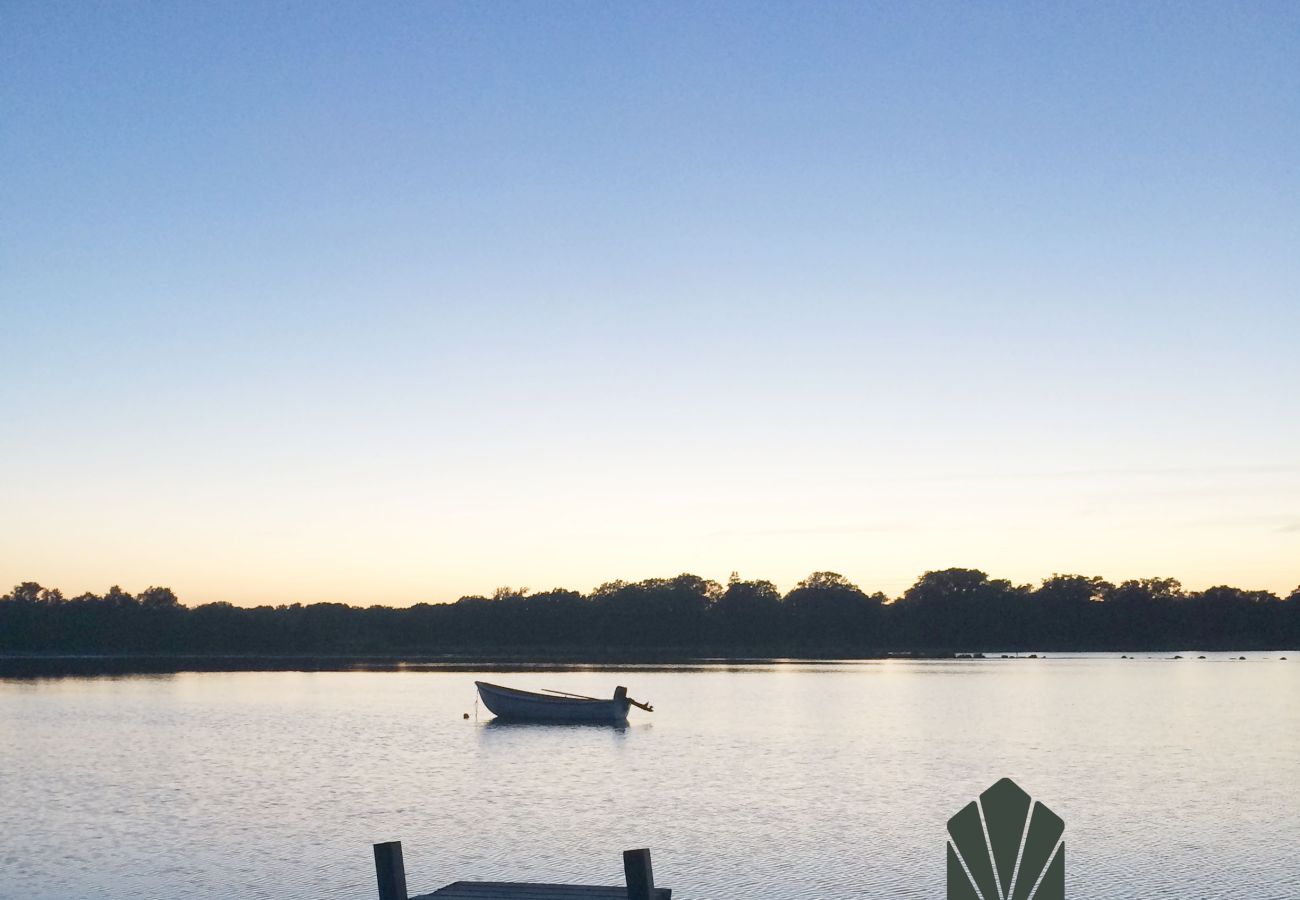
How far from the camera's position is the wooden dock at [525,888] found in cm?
1148

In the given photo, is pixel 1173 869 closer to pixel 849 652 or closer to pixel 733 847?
pixel 733 847

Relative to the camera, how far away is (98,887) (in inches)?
751

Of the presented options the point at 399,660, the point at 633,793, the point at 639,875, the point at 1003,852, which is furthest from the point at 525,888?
the point at 399,660

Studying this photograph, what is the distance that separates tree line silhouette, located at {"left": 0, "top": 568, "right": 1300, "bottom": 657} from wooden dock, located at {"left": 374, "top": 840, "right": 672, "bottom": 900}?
15960cm

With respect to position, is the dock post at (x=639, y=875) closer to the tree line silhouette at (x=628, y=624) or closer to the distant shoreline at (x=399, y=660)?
the distant shoreline at (x=399, y=660)

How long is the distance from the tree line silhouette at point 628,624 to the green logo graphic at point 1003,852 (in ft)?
556

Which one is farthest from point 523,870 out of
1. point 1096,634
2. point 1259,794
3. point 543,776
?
point 1096,634

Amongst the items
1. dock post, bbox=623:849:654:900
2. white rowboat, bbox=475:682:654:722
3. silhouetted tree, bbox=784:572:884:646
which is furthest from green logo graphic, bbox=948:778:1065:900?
silhouetted tree, bbox=784:572:884:646

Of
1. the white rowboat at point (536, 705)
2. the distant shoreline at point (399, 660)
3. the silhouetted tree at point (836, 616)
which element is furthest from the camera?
the silhouetted tree at point (836, 616)

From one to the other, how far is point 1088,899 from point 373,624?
17436 cm

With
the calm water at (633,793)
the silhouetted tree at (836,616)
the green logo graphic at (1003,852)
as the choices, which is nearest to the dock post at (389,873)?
the calm water at (633,793)

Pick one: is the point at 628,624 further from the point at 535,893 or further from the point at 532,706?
the point at 535,893

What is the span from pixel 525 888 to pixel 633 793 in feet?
60.2

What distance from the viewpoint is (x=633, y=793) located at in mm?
32094
